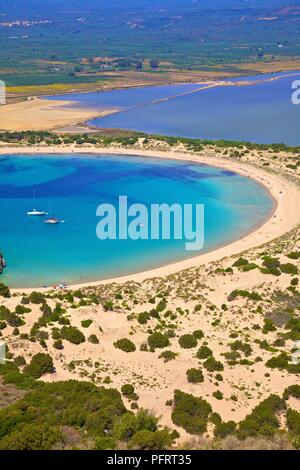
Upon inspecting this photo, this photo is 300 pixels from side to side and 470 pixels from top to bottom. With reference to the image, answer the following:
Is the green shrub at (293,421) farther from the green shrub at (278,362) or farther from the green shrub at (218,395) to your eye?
the green shrub at (278,362)

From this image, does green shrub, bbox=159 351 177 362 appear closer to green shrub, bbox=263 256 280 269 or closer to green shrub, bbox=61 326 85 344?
green shrub, bbox=61 326 85 344

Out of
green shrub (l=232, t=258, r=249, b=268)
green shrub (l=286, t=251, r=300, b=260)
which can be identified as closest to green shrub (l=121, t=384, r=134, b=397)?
green shrub (l=232, t=258, r=249, b=268)

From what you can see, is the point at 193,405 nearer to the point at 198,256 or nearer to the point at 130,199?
the point at 198,256

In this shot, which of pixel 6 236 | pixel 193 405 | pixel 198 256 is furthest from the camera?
pixel 6 236

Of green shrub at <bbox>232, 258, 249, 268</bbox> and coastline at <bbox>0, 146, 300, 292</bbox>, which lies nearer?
green shrub at <bbox>232, 258, 249, 268</bbox>

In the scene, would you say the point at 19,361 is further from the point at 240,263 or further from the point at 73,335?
the point at 240,263
